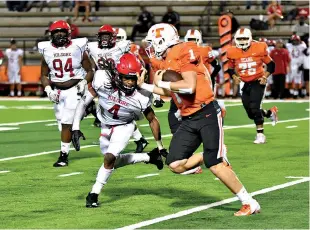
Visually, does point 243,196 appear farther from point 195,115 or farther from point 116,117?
point 116,117

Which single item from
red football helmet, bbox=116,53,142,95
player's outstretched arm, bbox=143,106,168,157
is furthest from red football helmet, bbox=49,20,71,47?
red football helmet, bbox=116,53,142,95

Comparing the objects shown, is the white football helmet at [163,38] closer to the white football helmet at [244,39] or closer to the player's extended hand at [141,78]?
the player's extended hand at [141,78]

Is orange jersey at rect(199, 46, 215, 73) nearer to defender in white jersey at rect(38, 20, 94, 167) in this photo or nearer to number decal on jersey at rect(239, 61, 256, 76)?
number decal on jersey at rect(239, 61, 256, 76)

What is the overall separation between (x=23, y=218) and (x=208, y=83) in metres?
2.05

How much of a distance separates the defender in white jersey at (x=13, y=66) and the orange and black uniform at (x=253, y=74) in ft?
43.7

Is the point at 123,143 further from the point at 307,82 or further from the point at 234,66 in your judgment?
the point at 307,82

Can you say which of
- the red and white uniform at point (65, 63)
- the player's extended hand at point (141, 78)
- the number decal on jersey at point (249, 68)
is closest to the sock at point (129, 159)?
the player's extended hand at point (141, 78)

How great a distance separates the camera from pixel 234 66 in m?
16.5

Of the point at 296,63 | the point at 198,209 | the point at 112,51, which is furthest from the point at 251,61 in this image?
the point at 296,63

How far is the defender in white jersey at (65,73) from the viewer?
13258mm

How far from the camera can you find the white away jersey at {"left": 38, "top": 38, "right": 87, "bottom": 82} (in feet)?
44.0

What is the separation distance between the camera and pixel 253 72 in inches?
634

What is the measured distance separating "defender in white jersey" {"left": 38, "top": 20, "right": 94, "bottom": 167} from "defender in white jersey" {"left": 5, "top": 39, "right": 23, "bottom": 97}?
15.1m

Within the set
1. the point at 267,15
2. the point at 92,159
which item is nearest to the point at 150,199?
the point at 92,159
